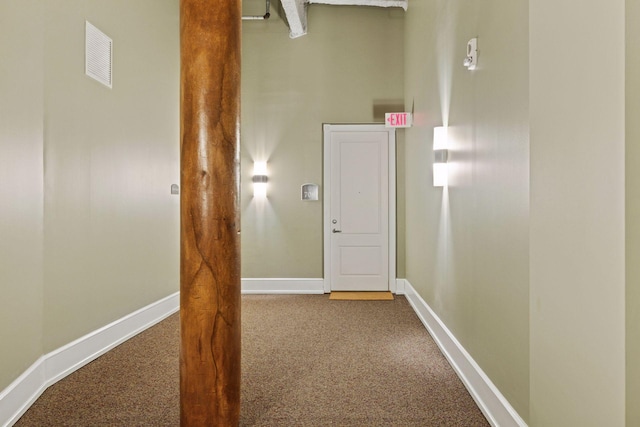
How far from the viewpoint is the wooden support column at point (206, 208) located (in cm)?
222

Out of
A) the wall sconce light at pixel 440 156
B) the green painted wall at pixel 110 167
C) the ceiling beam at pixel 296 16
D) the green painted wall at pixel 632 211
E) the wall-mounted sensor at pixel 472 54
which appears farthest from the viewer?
the ceiling beam at pixel 296 16

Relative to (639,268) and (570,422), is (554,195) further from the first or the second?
(570,422)

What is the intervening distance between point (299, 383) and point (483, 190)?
69.5 inches

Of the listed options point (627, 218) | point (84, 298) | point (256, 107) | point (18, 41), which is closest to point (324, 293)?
point (256, 107)

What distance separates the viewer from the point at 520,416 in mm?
2133

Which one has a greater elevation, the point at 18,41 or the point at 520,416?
the point at 18,41

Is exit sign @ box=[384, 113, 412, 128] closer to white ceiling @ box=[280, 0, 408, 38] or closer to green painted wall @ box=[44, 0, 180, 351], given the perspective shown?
white ceiling @ box=[280, 0, 408, 38]

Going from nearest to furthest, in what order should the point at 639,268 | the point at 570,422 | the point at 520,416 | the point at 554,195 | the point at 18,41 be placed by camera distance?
the point at 639,268, the point at 570,422, the point at 554,195, the point at 520,416, the point at 18,41

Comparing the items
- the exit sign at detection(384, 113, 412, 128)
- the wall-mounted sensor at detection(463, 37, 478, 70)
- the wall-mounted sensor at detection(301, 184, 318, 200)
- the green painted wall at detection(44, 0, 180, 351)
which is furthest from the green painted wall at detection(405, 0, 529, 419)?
the green painted wall at detection(44, 0, 180, 351)

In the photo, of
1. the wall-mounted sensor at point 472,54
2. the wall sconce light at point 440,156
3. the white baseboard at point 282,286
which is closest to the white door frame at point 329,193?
the white baseboard at point 282,286

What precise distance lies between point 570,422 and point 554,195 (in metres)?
0.85

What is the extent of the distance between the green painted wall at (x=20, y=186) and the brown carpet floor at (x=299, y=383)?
479mm

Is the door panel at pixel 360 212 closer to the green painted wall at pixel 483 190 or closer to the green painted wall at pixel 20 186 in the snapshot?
the green painted wall at pixel 483 190

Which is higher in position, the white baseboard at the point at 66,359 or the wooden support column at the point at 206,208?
the wooden support column at the point at 206,208
